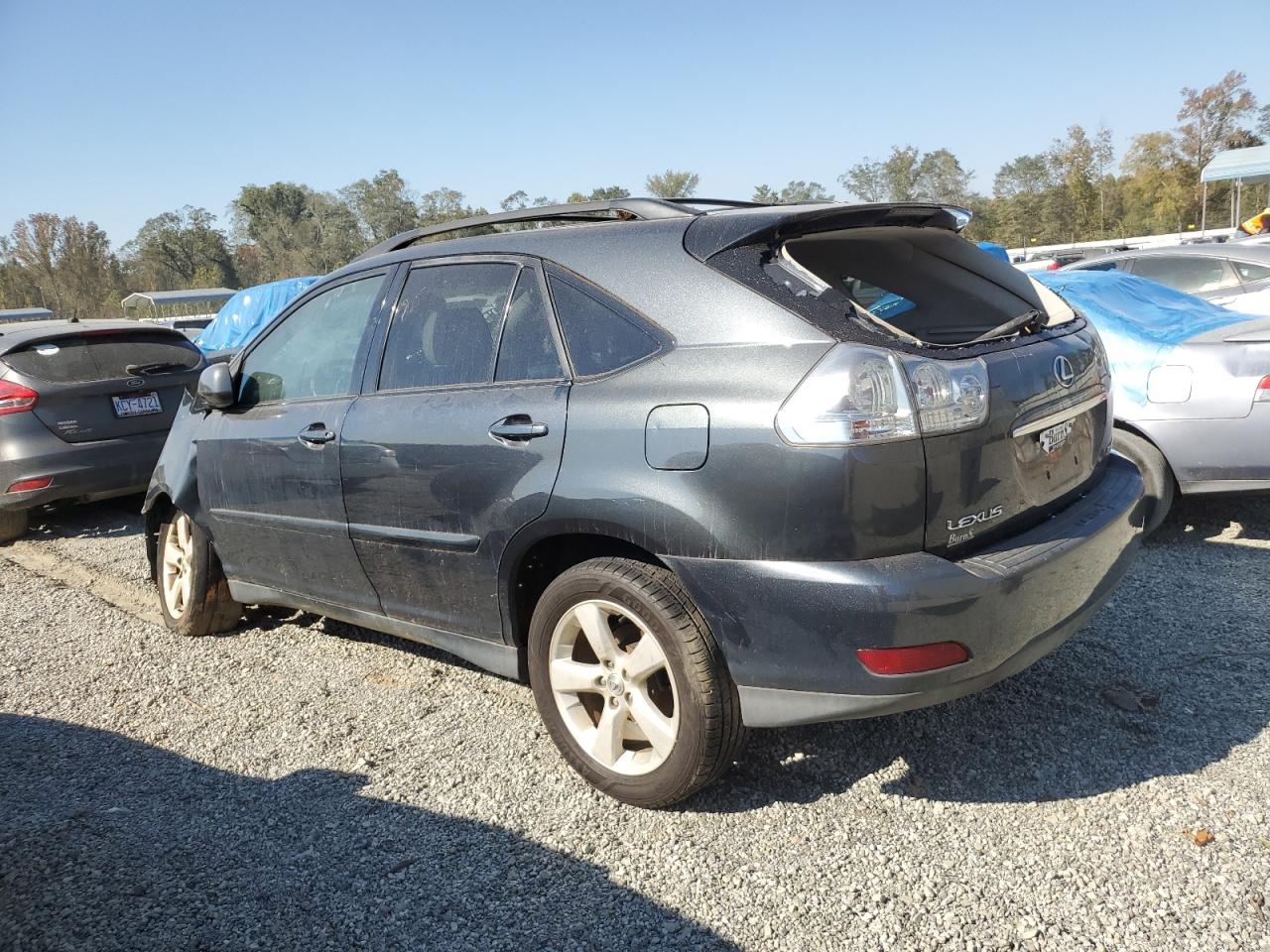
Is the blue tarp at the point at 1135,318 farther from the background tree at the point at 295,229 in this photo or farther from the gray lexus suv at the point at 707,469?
the background tree at the point at 295,229

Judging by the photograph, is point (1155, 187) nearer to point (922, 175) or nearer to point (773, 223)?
point (922, 175)

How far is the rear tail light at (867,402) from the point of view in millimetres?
2219

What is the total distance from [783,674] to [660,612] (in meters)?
0.37

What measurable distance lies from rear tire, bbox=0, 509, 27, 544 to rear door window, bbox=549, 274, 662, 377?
230 inches

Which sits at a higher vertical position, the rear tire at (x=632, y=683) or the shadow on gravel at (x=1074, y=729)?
the rear tire at (x=632, y=683)

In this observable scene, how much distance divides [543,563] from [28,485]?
17.3ft

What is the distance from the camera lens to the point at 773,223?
2.56 meters

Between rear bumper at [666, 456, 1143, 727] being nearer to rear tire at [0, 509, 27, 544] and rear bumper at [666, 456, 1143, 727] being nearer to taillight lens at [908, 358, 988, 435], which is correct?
taillight lens at [908, 358, 988, 435]

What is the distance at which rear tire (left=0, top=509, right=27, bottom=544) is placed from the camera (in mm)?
6824

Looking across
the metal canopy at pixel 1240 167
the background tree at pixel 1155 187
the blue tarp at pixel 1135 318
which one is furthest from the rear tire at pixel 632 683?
the background tree at pixel 1155 187

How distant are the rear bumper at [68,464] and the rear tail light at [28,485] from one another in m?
0.02

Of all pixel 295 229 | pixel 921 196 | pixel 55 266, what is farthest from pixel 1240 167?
pixel 295 229

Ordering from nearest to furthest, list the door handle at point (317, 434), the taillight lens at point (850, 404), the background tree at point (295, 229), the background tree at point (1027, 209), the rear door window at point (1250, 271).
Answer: the taillight lens at point (850, 404)
the door handle at point (317, 434)
the rear door window at point (1250, 271)
the background tree at point (1027, 209)
the background tree at point (295, 229)

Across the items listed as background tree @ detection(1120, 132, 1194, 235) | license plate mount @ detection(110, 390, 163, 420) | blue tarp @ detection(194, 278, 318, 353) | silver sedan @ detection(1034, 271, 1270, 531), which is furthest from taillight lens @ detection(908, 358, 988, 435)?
background tree @ detection(1120, 132, 1194, 235)
